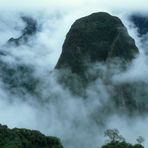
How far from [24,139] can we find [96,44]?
4793 centimetres

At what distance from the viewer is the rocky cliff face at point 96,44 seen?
11756 cm

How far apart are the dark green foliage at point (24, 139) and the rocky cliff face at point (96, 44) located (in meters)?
41.7

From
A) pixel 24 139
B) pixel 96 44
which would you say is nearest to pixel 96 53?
pixel 96 44

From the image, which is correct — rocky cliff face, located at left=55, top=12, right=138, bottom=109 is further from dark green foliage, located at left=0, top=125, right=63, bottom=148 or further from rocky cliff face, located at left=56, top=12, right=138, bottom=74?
dark green foliage, located at left=0, top=125, right=63, bottom=148

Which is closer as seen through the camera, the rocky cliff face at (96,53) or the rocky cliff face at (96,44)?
the rocky cliff face at (96,53)

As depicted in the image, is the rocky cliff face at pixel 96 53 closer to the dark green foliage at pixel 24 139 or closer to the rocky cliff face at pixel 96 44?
the rocky cliff face at pixel 96 44

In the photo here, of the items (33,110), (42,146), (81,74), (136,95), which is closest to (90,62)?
(81,74)

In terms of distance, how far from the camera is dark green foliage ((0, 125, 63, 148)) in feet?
234

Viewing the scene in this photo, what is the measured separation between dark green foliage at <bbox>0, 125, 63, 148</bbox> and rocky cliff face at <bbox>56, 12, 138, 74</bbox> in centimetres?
4168

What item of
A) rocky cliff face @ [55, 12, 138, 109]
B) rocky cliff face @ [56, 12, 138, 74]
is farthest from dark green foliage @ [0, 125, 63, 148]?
rocky cliff face @ [56, 12, 138, 74]

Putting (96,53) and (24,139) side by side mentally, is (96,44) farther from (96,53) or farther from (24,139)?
(24,139)

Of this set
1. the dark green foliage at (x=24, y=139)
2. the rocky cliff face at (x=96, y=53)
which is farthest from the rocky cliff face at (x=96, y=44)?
the dark green foliage at (x=24, y=139)

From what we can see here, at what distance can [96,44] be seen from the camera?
389 feet

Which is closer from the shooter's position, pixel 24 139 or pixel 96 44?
pixel 24 139
